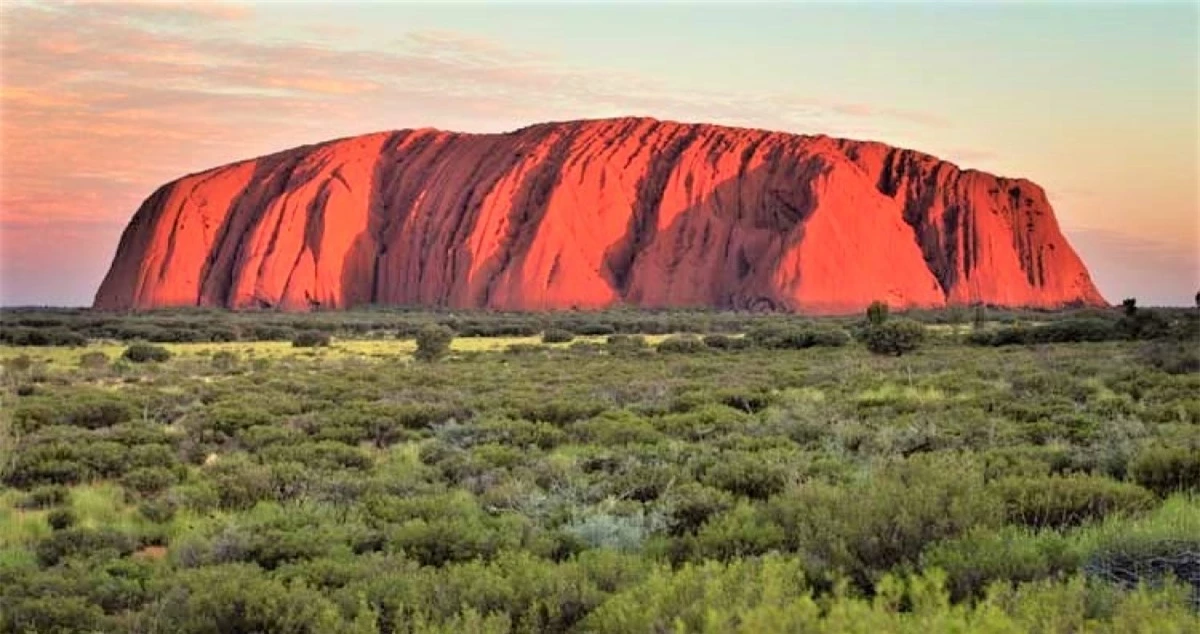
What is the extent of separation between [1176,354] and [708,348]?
1611cm

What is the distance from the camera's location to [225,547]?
7.66m

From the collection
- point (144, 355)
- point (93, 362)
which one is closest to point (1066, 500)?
point (93, 362)

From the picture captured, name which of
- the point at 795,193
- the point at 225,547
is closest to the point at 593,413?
the point at 225,547

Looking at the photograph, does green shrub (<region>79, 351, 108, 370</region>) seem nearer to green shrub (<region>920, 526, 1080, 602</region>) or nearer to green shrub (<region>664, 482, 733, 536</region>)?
green shrub (<region>664, 482, 733, 536</region>)

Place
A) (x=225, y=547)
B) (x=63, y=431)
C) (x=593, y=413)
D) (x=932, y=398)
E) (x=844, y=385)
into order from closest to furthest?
(x=225, y=547)
(x=63, y=431)
(x=593, y=413)
(x=932, y=398)
(x=844, y=385)

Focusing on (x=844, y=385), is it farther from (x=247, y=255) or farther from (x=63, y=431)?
(x=247, y=255)

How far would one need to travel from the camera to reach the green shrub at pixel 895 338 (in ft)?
108

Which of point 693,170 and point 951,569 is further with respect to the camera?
point 693,170

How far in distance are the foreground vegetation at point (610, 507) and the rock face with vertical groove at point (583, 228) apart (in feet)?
229

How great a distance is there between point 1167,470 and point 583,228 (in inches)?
3335

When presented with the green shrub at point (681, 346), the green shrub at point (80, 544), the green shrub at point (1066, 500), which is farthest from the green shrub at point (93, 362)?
the green shrub at point (1066, 500)

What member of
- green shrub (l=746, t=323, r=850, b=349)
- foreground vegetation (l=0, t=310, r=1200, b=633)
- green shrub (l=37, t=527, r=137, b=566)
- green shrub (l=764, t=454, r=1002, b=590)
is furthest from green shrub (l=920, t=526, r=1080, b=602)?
green shrub (l=746, t=323, r=850, b=349)

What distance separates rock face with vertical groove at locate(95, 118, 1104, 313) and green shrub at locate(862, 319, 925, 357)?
52.6 m

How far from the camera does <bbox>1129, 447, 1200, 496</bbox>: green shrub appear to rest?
9086 mm
